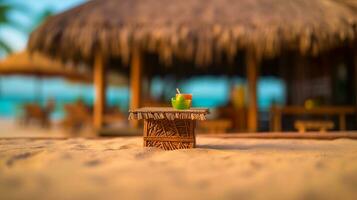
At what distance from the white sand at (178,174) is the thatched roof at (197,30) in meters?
2.95

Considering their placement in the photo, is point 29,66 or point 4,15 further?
point 4,15

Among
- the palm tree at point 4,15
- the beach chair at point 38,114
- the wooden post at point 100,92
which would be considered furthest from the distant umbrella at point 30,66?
the palm tree at point 4,15

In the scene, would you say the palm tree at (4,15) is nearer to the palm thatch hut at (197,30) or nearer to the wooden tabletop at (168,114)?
the palm thatch hut at (197,30)

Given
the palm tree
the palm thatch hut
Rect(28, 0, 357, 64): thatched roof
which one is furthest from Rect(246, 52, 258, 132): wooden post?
the palm tree

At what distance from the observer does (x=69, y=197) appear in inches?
58.1

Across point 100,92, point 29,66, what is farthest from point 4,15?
point 100,92

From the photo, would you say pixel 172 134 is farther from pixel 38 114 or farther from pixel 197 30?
pixel 38 114

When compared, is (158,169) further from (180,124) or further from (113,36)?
(113,36)

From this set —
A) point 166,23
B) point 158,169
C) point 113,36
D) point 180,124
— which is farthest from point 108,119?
point 158,169

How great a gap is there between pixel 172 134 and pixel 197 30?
9.77 feet

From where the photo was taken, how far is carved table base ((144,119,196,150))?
8.38 ft

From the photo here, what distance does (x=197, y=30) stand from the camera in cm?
511

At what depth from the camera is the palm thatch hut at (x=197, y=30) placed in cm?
502

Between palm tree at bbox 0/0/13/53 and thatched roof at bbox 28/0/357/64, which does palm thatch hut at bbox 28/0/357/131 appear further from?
palm tree at bbox 0/0/13/53
